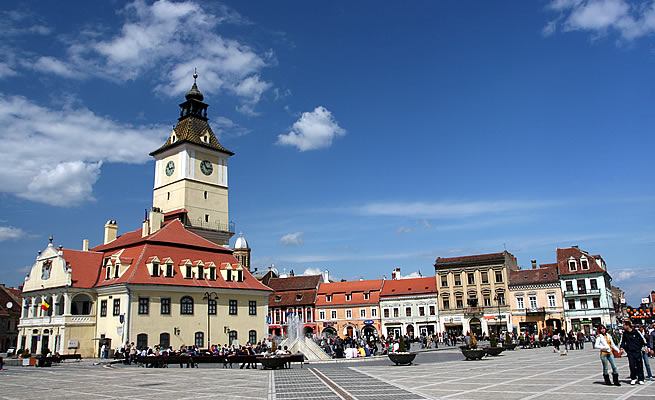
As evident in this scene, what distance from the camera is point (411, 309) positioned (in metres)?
70.9

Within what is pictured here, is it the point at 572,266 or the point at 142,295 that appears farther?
the point at 572,266

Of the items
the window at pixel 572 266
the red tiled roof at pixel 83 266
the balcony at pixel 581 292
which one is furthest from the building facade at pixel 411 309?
the red tiled roof at pixel 83 266

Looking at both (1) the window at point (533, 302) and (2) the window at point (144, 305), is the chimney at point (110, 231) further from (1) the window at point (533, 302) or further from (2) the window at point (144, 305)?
(1) the window at point (533, 302)

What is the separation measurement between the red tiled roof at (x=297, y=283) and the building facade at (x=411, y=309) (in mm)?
11551

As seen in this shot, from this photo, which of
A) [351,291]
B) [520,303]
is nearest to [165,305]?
[351,291]

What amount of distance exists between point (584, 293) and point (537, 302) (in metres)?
5.26

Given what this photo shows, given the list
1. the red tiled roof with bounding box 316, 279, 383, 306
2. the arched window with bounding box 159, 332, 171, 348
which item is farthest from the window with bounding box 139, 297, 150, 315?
the red tiled roof with bounding box 316, 279, 383, 306

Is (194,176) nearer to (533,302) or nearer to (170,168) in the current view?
(170,168)

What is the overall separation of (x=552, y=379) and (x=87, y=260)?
41.7 meters

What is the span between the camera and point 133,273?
4231 cm

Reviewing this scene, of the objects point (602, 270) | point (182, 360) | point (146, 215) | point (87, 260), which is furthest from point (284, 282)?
point (182, 360)

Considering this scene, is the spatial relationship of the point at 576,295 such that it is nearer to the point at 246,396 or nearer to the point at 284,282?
the point at 284,282

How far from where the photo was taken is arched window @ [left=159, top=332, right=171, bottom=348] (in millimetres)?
42219

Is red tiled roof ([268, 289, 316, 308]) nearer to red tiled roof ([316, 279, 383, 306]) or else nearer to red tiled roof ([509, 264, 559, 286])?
red tiled roof ([316, 279, 383, 306])
